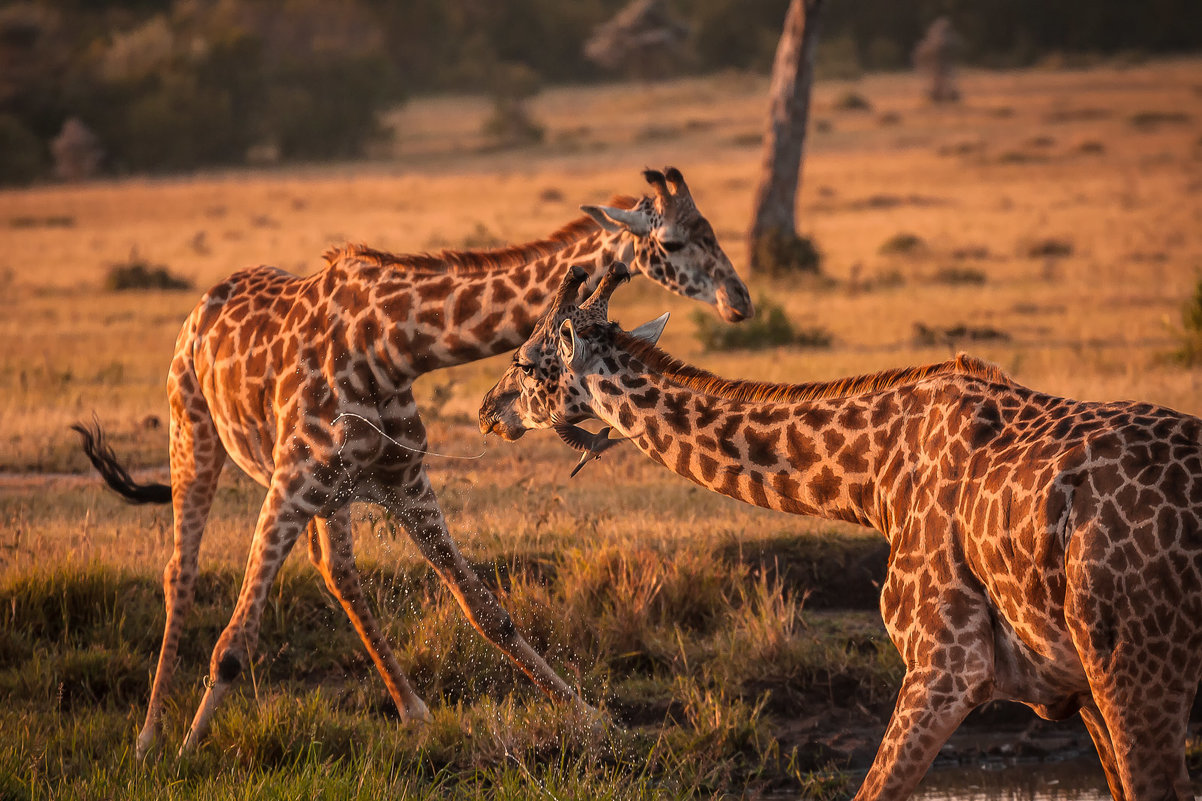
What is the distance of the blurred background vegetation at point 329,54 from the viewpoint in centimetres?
4619

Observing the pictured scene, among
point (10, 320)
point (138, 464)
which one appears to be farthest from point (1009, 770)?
point (10, 320)

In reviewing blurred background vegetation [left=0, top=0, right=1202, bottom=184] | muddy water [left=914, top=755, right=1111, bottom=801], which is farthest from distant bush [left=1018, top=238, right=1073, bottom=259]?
blurred background vegetation [left=0, top=0, right=1202, bottom=184]

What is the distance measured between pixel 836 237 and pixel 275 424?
19.9 metres

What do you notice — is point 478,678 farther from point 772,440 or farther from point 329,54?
point 329,54

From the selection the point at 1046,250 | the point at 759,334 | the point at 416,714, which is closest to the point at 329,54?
the point at 1046,250

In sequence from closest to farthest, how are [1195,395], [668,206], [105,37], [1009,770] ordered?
[668,206]
[1009,770]
[1195,395]
[105,37]

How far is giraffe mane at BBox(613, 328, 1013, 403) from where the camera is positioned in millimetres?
5555

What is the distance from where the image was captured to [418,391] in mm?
14219

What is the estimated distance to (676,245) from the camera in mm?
6672

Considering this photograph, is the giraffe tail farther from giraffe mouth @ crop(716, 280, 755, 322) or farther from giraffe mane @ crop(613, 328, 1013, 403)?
giraffe mane @ crop(613, 328, 1013, 403)

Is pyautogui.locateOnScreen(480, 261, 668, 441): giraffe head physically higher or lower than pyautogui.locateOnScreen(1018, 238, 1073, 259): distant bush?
higher

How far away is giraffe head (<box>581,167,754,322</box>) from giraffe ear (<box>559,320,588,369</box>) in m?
0.77

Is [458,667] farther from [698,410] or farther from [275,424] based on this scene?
[698,410]

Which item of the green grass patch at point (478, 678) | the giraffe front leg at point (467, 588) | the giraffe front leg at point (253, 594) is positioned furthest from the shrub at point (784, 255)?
the giraffe front leg at point (253, 594)
